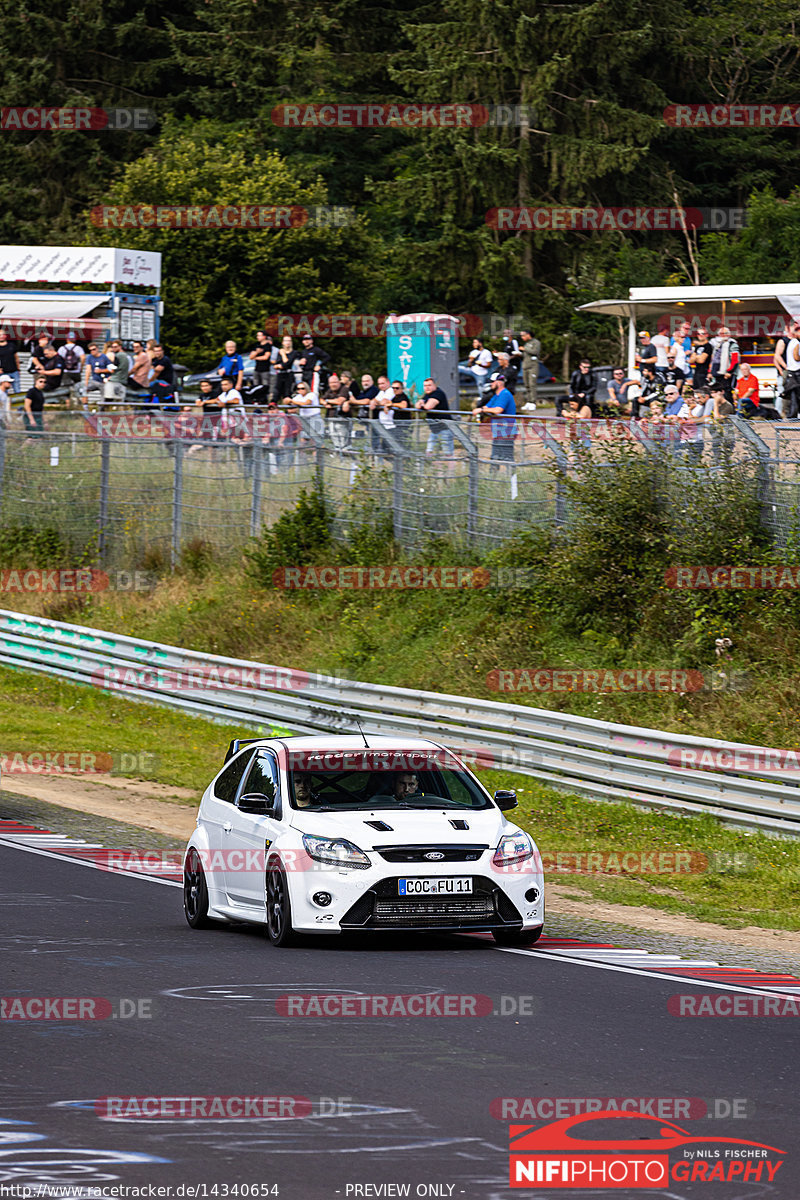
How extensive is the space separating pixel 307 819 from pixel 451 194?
162ft

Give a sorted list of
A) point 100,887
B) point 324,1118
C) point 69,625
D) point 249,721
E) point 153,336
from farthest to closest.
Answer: point 153,336 < point 69,625 < point 249,721 < point 100,887 < point 324,1118

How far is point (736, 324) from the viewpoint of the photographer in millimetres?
36156

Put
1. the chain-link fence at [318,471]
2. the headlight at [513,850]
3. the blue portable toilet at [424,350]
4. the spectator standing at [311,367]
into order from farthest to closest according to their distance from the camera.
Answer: the blue portable toilet at [424,350]
the spectator standing at [311,367]
the chain-link fence at [318,471]
the headlight at [513,850]

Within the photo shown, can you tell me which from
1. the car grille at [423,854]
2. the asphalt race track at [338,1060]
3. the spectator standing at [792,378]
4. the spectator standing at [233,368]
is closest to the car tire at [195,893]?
the asphalt race track at [338,1060]

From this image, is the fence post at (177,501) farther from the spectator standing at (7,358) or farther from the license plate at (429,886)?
the license plate at (429,886)

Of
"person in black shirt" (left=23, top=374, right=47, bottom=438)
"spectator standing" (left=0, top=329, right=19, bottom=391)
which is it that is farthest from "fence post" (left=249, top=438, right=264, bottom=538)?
"spectator standing" (left=0, top=329, right=19, bottom=391)

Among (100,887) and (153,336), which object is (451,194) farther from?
(100,887)

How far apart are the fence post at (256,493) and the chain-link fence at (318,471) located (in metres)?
0.02

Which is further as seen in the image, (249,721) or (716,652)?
(249,721)

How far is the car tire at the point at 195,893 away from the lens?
12883 mm

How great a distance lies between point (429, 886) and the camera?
37.1 ft

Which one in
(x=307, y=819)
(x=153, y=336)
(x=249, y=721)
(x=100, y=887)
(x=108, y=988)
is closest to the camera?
(x=108, y=988)

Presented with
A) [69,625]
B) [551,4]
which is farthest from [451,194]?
[69,625]

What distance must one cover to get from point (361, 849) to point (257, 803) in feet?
3.38
